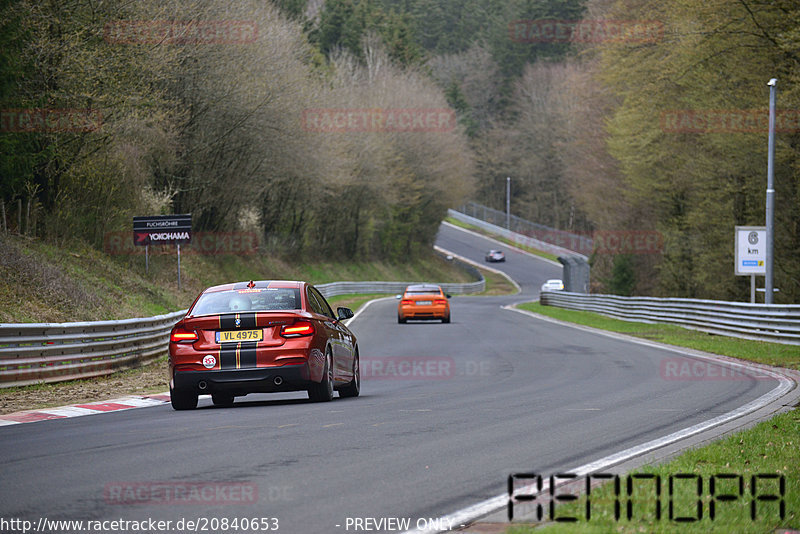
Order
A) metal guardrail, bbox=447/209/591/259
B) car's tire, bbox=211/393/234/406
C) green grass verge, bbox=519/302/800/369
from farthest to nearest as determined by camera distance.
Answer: metal guardrail, bbox=447/209/591/259
green grass verge, bbox=519/302/800/369
car's tire, bbox=211/393/234/406

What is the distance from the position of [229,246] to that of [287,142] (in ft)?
23.3

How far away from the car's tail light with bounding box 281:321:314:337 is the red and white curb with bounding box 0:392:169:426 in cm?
251

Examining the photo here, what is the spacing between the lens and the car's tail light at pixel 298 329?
40.7 feet

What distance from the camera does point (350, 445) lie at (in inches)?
367

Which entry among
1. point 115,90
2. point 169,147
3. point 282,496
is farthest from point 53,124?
point 282,496

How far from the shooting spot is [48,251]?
28922mm

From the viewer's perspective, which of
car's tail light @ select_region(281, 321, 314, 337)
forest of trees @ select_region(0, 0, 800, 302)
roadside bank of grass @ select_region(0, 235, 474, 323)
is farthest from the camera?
forest of trees @ select_region(0, 0, 800, 302)

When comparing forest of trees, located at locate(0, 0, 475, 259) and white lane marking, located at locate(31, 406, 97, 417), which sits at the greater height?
forest of trees, located at locate(0, 0, 475, 259)

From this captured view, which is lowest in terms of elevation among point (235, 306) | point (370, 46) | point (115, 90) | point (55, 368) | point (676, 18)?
point (55, 368)

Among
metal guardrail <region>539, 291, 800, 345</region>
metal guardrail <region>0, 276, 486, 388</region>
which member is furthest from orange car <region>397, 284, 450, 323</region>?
metal guardrail <region>0, 276, 486, 388</region>

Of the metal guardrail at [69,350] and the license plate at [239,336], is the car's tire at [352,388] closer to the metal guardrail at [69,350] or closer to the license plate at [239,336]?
the license plate at [239,336]

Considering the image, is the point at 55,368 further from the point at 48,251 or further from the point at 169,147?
the point at 169,147

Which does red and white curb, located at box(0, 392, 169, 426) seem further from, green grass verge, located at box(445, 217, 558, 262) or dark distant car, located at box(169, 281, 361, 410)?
green grass verge, located at box(445, 217, 558, 262)

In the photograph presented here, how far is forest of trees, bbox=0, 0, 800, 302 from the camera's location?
2942cm
